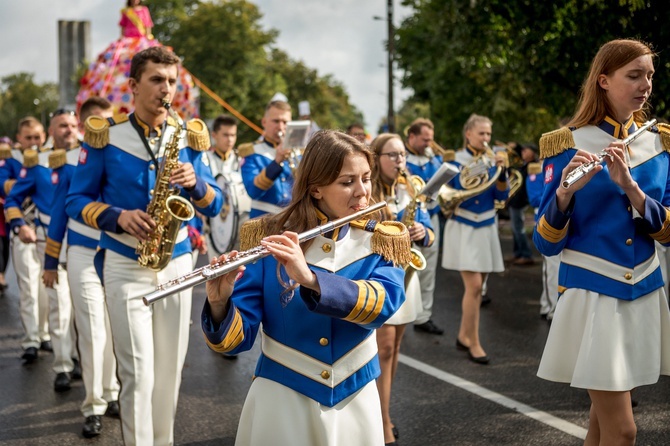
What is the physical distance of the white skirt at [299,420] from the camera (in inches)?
115

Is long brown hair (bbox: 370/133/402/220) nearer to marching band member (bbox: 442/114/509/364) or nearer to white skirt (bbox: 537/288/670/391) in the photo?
white skirt (bbox: 537/288/670/391)

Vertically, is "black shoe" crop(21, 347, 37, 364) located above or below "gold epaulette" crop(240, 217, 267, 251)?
below

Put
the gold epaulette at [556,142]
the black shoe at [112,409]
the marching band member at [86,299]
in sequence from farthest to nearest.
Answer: the black shoe at [112,409]
the marching band member at [86,299]
the gold epaulette at [556,142]

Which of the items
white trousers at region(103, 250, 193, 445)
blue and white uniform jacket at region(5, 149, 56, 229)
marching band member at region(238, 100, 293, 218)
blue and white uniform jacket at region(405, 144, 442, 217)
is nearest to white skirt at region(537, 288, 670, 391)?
white trousers at region(103, 250, 193, 445)

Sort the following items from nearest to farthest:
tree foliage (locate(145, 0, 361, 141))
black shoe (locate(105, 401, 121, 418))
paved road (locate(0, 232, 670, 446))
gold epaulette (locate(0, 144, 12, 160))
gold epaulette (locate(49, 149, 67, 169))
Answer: paved road (locate(0, 232, 670, 446)) → black shoe (locate(105, 401, 121, 418)) → gold epaulette (locate(49, 149, 67, 169)) → gold epaulette (locate(0, 144, 12, 160)) → tree foliage (locate(145, 0, 361, 141))

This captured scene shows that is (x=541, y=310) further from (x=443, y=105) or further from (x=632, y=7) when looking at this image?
(x=443, y=105)

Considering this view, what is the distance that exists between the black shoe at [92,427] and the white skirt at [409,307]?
2003 millimetres

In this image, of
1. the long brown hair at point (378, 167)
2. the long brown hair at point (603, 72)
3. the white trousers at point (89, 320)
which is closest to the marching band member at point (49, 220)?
the white trousers at point (89, 320)

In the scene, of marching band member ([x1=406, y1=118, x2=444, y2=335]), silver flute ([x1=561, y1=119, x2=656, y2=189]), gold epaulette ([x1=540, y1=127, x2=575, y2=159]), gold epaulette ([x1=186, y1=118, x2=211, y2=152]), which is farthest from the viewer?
marching band member ([x1=406, y1=118, x2=444, y2=335])

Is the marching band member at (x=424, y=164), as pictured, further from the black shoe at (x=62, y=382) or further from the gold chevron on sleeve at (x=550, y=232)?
the gold chevron on sleeve at (x=550, y=232)

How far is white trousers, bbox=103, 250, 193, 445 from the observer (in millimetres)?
4398

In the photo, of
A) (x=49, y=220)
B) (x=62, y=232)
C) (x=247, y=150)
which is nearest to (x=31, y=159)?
(x=49, y=220)

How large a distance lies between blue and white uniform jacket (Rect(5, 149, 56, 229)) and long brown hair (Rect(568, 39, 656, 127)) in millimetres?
5123

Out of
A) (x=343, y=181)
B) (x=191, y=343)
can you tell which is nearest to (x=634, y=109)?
(x=343, y=181)
